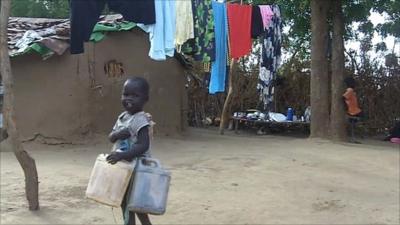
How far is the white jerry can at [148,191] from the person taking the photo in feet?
12.1

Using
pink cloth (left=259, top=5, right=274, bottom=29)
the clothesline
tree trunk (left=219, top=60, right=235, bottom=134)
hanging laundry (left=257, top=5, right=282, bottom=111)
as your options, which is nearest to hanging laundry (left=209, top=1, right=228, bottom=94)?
the clothesline

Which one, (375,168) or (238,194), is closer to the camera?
(238,194)

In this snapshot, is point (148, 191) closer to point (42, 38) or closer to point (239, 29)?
point (239, 29)

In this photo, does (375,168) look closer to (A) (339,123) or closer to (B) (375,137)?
(A) (339,123)

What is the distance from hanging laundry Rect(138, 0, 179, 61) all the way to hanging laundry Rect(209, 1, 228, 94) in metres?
1.26

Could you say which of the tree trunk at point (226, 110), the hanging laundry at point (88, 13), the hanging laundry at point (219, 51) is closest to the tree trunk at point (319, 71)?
the tree trunk at point (226, 110)

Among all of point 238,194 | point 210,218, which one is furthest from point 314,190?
point 210,218

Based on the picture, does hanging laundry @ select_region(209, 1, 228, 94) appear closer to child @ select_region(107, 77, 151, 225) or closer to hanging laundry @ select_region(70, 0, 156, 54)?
Result: hanging laundry @ select_region(70, 0, 156, 54)

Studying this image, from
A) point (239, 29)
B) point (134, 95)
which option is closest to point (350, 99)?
point (239, 29)

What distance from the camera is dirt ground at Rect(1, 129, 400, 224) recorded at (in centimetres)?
611

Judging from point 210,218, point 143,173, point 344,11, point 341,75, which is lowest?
point 210,218

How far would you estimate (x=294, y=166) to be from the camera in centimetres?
898

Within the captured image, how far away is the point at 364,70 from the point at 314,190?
8.10 m

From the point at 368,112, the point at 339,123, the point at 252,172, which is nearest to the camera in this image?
the point at 252,172
